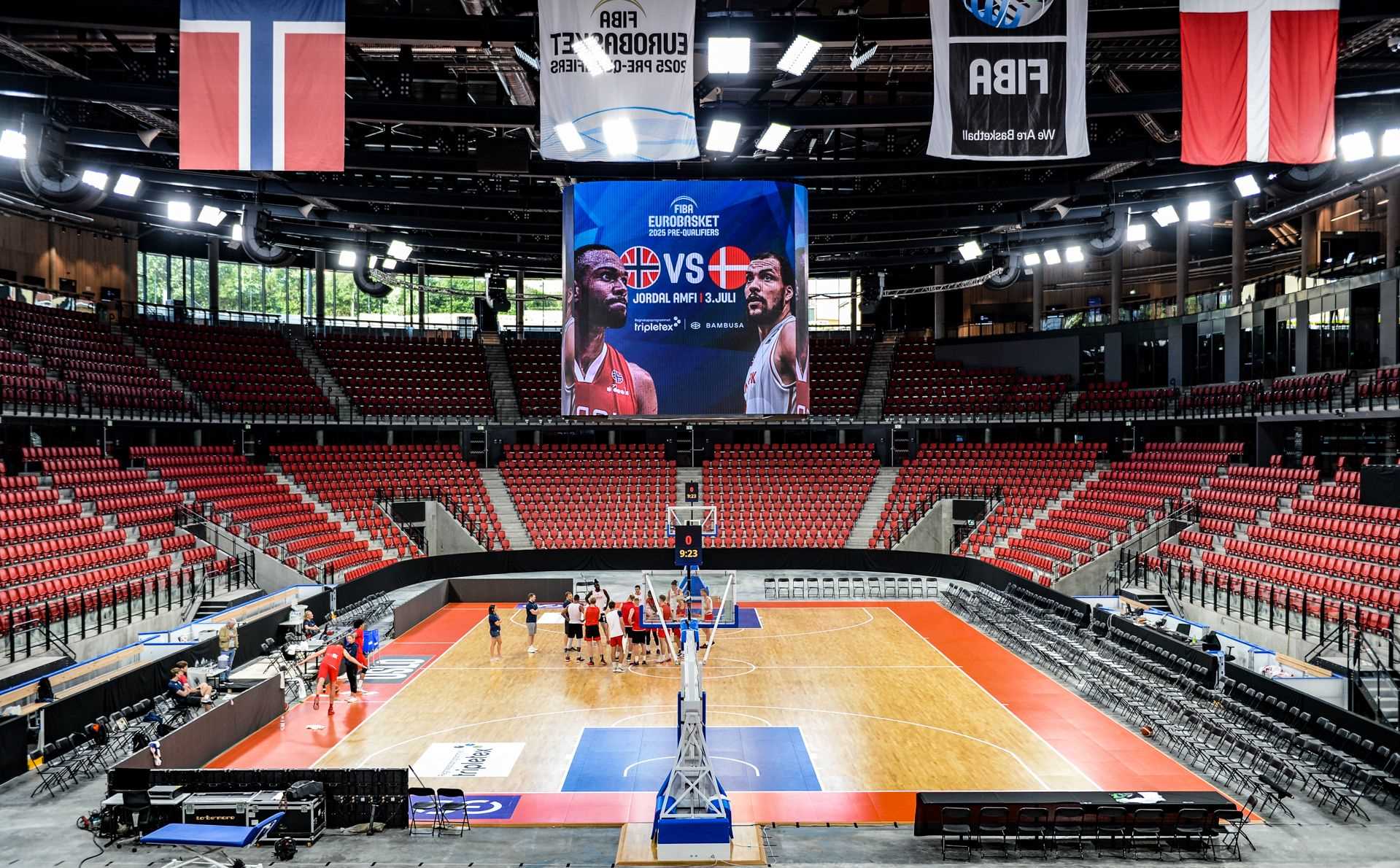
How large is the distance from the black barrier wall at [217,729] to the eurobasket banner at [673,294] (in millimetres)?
8647

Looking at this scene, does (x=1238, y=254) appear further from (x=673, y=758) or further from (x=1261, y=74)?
(x=673, y=758)

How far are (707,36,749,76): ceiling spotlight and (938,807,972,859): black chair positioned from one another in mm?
11172

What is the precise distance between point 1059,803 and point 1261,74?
408 inches

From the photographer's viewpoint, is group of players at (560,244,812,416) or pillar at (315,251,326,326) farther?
pillar at (315,251,326,326)

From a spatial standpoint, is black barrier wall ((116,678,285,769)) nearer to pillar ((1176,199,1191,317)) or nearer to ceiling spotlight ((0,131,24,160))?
ceiling spotlight ((0,131,24,160))

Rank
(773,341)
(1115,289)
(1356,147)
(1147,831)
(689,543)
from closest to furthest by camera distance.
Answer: (1147,831), (1356,147), (773,341), (689,543), (1115,289)

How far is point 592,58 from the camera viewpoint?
45.5ft

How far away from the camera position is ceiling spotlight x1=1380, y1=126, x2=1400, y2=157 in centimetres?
2053

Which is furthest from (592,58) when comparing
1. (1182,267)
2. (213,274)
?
(213,274)

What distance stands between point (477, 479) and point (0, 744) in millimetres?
25971

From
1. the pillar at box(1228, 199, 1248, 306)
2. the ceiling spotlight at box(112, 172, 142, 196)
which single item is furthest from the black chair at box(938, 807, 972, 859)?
the pillar at box(1228, 199, 1248, 306)

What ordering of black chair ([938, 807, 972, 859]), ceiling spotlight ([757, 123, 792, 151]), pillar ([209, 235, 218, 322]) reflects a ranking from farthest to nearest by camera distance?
pillar ([209, 235, 218, 322]) → ceiling spotlight ([757, 123, 792, 151]) → black chair ([938, 807, 972, 859])

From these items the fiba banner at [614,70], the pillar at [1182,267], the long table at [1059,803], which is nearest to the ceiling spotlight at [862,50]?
the fiba banner at [614,70]

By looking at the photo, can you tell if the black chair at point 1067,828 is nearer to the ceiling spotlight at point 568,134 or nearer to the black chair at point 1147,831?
the black chair at point 1147,831
